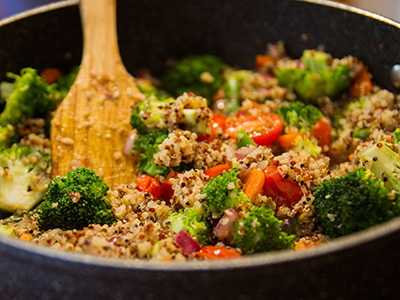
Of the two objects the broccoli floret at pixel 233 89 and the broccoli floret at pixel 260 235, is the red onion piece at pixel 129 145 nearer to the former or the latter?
the broccoli floret at pixel 233 89

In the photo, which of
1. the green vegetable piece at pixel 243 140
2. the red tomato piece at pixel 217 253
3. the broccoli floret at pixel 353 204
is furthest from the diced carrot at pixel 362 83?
the red tomato piece at pixel 217 253

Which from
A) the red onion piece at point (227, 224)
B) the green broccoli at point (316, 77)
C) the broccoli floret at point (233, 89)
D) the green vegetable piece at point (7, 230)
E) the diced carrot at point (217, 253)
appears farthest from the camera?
the broccoli floret at point (233, 89)

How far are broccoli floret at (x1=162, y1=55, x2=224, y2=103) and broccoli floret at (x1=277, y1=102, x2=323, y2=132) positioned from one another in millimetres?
639

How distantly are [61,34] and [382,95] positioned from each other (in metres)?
1.81

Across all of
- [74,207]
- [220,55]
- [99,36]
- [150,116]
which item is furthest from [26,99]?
[220,55]

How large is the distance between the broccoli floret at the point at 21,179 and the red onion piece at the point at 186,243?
2.91ft

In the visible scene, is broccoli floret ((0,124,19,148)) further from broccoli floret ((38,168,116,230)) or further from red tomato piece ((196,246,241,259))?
red tomato piece ((196,246,241,259))

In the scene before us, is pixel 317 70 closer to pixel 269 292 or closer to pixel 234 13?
pixel 234 13

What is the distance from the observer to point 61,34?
2.84 metres

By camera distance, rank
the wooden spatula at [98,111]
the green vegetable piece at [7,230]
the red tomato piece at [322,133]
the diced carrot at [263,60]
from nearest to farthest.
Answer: the green vegetable piece at [7,230]
the wooden spatula at [98,111]
the red tomato piece at [322,133]
the diced carrot at [263,60]

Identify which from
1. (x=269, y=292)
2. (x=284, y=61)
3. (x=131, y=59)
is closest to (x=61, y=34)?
(x=131, y=59)

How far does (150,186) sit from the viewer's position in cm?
216

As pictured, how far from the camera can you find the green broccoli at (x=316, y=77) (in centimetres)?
262

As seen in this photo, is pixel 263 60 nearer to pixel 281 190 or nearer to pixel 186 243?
pixel 281 190
